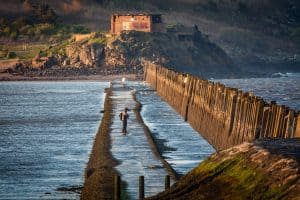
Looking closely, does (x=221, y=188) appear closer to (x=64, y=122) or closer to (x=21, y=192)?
(x=21, y=192)

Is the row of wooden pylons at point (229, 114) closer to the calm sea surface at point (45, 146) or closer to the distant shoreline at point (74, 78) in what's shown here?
the calm sea surface at point (45, 146)

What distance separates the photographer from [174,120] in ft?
210

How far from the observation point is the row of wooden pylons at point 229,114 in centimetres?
3067

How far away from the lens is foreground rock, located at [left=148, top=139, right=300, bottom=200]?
60.1 ft

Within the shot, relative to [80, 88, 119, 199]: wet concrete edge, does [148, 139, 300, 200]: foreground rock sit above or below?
above

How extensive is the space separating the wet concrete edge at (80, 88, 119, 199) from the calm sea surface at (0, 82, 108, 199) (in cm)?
51

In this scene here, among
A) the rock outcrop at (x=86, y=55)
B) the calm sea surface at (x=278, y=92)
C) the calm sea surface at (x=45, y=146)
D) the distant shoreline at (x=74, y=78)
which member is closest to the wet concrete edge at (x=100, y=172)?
the calm sea surface at (x=45, y=146)

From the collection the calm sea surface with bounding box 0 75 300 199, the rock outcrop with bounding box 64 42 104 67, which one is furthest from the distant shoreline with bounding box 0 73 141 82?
the calm sea surface with bounding box 0 75 300 199

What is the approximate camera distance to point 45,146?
5034 cm

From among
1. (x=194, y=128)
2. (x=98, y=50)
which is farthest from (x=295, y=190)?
(x=98, y=50)

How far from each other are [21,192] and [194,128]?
23368 millimetres

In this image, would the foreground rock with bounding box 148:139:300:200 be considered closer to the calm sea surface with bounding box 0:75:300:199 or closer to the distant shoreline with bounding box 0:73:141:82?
the calm sea surface with bounding box 0:75:300:199

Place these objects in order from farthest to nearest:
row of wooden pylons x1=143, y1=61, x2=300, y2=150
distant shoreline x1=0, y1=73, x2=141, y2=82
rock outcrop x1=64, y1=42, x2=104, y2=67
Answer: rock outcrop x1=64, y1=42, x2=104, y2=67, distant shoreline x1=0, y1=73, x2=141, y2=82, row of wooden pylons x1=143, y1=61, x2=300, y2=150

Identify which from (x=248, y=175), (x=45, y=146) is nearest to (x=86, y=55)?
(x=45, y=146)
